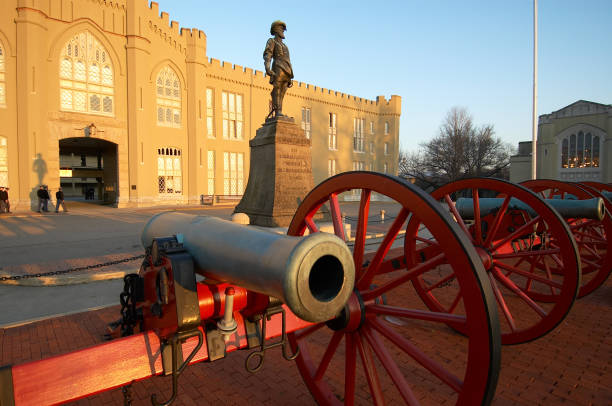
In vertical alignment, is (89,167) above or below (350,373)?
above

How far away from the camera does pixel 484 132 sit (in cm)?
3972

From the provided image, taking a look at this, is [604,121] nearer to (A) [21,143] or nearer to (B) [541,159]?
(B) [541,159]

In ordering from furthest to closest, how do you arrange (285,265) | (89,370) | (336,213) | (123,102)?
(123,102)
(336,213)
(89,370)
(285,265)

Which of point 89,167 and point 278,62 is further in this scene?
point 89,167

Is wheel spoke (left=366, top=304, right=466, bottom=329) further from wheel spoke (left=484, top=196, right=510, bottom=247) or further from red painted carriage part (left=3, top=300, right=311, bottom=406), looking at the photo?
wheel spoke (left=484, top=196, right=510, bottom=247)

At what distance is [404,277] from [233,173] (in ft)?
87.6

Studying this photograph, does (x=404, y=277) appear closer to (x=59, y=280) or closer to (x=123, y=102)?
(x=59, y=280)

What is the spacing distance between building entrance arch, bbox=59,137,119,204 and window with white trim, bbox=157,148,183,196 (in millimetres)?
2570

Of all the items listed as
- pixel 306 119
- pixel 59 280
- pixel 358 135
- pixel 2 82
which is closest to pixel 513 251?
pixel 59 280

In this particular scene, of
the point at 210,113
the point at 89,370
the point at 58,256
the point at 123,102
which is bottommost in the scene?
the point at 58,256

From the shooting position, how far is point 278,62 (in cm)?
945

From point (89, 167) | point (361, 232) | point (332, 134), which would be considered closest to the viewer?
point (361, 232)

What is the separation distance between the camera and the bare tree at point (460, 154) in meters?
36.5

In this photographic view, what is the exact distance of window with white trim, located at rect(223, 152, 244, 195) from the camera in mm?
27469
